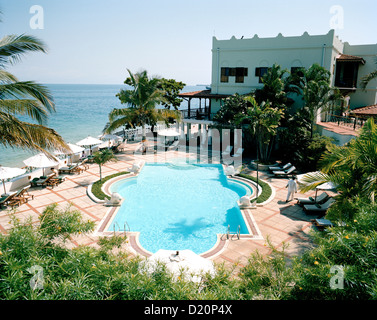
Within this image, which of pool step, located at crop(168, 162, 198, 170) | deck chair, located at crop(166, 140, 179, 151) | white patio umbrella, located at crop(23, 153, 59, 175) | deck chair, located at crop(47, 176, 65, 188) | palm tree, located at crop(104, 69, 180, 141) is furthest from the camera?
deck chair, located at crop(166, 140, 179, 151)

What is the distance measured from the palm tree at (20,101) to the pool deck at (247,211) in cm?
212

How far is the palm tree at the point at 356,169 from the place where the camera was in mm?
6773

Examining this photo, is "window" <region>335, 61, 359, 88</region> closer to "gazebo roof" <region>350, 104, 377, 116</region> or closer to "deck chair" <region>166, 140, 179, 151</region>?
"gazebo roof" <region>350, 104, 377, 116</region>

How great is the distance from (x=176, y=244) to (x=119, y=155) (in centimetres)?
1415

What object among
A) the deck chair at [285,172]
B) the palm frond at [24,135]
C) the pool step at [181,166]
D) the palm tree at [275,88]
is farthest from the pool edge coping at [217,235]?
the palm tree at [275,88]

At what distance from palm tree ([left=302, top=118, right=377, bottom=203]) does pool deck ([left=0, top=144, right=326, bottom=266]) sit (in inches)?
91.8

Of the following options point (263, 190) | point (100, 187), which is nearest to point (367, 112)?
point (263, 190)

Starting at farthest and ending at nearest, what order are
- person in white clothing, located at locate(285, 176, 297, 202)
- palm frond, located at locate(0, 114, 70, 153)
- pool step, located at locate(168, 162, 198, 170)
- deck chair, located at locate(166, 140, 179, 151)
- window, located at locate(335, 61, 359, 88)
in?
window, located at locate(335, 61, 359, 88), deck chair, located at locate(166, 140, 179, 151), pool step, located at locate(168, 162, 198, 170), person in white clothing, located at locate(285, 176, 297, 202), palm frond, located at locate(0, 114, 70, 153)

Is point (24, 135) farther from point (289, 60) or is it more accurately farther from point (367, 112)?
point (289, 60)

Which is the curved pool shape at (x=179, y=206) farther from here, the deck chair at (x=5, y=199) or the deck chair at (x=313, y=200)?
the deck chair at (x=5, y=199)

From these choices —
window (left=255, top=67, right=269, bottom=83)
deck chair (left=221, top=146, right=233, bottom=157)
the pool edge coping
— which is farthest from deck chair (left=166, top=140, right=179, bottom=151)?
the pool edge coping

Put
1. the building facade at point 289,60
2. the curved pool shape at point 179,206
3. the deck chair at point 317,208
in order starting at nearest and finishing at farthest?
the curved pool shape at point 179,206
the deck chair at point 317,208
the building facade at point 289,60

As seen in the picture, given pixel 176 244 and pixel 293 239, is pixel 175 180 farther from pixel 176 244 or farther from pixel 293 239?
pixel 293 239

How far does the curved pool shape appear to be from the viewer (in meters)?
11.5
